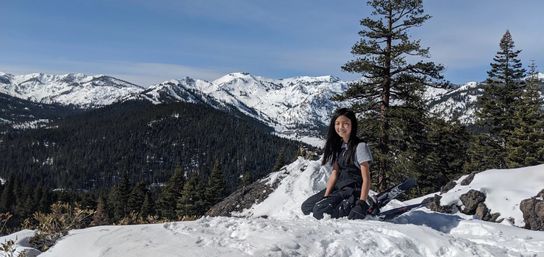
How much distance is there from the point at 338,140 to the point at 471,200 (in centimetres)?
859

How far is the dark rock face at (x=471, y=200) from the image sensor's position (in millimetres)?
14125

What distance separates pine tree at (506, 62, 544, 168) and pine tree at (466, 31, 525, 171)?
7.00 ft

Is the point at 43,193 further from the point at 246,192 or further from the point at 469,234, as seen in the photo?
the point at 469,234

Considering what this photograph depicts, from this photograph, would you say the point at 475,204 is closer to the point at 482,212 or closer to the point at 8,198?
the point at 482,212

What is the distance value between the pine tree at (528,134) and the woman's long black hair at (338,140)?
26.2 m

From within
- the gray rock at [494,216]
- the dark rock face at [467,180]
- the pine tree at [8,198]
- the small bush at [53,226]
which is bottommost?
the pine tree at [8,198]

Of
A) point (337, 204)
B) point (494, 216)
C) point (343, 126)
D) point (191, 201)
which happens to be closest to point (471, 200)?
point (494, 216)

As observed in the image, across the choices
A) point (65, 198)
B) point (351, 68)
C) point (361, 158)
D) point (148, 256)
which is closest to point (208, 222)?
point (148, 256)

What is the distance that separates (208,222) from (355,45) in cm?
1685

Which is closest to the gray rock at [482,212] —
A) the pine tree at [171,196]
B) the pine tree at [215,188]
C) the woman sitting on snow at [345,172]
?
the woman sitting on snow at [345,172]

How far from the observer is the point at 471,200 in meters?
14.3

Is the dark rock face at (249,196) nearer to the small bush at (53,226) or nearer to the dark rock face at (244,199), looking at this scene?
the dark rock face at (244,199)

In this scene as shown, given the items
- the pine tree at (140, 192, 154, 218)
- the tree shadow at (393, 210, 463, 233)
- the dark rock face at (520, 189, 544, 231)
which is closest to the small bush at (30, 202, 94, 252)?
the tree shadow at (393, 210, 463, 233)

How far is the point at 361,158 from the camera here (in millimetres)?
7336
